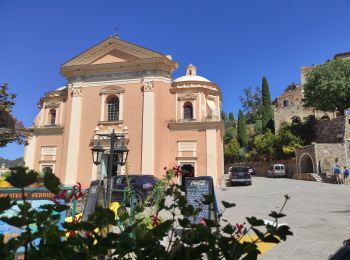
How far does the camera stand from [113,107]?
2894 cm

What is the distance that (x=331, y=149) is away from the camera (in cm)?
3275

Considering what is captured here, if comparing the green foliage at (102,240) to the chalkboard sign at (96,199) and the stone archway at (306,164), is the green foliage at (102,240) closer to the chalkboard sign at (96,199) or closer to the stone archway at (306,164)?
the chalkboard sign at (96,199)

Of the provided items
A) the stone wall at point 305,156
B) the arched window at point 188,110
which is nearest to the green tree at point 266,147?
the stone wall at point 305,156

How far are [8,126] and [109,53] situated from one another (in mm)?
24170

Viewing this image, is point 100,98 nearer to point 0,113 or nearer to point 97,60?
point 97,60

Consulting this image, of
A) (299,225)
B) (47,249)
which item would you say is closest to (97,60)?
(299,225)

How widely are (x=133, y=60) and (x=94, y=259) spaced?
90.8 feet

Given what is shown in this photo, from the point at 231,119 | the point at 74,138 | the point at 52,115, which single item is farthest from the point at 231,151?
the point at 74,138

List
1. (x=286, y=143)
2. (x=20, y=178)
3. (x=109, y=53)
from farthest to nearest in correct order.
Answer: (x=286, y=143) → (x=109, y=53) → (x=20, y=178)

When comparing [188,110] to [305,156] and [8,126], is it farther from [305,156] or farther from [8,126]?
[8,126]

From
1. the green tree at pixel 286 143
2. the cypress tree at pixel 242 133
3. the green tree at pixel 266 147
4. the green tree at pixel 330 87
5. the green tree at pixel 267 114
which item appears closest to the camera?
the green tree at pixel 330 87

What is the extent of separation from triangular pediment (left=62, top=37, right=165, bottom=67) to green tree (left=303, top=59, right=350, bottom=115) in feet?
73.6

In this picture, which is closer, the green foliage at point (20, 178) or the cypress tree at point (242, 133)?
the green foliage at point (20, 178)

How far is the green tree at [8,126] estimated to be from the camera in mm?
5980
